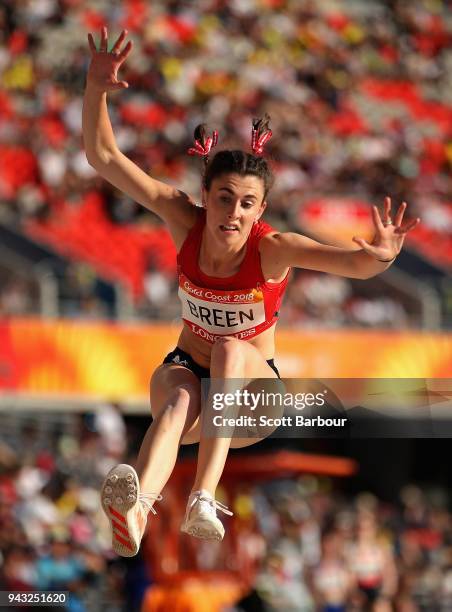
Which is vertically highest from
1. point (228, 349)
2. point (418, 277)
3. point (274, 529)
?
point (418, 277)

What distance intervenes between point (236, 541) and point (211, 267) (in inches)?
261

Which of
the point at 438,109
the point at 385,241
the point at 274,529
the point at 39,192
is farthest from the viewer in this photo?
the point at 438,109

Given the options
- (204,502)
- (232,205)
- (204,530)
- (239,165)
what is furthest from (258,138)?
(204,530)

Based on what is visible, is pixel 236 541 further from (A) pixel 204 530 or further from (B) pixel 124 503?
(B) pixel 124 503

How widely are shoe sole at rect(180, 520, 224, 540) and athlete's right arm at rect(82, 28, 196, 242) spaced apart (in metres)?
1.34

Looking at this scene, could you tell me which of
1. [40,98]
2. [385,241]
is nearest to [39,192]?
[40,98]

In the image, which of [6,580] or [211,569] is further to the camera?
[211,569]

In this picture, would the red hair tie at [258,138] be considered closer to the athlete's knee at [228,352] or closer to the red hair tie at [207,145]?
the red hair tie at [207,145]

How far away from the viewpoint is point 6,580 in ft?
33.7

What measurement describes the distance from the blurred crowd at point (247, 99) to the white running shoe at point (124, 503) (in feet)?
27.9

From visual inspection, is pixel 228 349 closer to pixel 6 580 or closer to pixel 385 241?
pixel 385 241

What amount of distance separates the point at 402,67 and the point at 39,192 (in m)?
8.74

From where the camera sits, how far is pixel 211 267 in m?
5.66

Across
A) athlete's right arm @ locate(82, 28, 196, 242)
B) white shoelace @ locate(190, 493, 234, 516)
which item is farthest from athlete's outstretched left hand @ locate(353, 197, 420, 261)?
white shoelace @ locate(190, 493, 234, 516)
